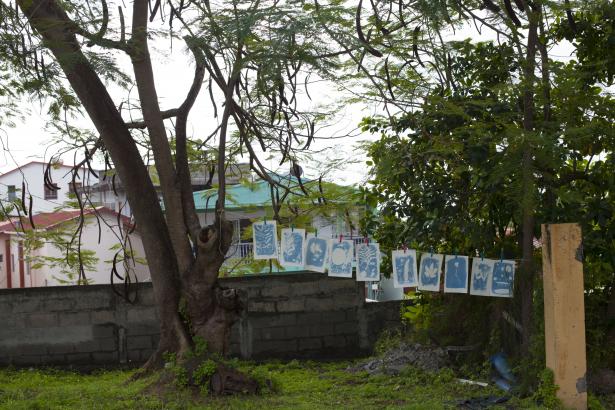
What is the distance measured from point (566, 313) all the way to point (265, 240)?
278cm

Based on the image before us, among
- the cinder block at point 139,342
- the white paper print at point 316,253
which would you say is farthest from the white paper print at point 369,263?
the cinder block at point 139,342

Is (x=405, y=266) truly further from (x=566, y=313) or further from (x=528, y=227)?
(x=566, y=313)

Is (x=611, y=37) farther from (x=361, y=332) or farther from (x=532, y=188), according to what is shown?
(x=361, y=332)

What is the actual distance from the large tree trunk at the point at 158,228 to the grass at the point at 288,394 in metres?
0.60

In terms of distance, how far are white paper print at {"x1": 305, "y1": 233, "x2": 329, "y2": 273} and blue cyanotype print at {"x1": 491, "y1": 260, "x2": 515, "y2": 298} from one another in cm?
163

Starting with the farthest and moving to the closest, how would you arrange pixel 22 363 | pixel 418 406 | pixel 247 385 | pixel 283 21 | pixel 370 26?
pixel 22 363
pixel 370 26
pixel 247 385
pixel 418 406
pixel 283 21

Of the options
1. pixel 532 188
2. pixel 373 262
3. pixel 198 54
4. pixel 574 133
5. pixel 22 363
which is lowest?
pixel 22 363

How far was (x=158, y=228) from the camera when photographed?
8.38 meters

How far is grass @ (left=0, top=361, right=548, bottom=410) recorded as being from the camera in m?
7.07

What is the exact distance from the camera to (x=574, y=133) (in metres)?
7.14

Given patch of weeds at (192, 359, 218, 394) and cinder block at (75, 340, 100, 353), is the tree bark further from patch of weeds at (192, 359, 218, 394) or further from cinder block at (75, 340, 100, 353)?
cinder block at (75, 340, 100, 353)

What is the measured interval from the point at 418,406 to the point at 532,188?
2.03m

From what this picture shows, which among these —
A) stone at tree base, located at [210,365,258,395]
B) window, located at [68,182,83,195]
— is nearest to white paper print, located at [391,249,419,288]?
stone at tree base, located at [210,365,258,395]

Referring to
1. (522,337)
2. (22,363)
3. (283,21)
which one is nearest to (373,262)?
(522,337)
